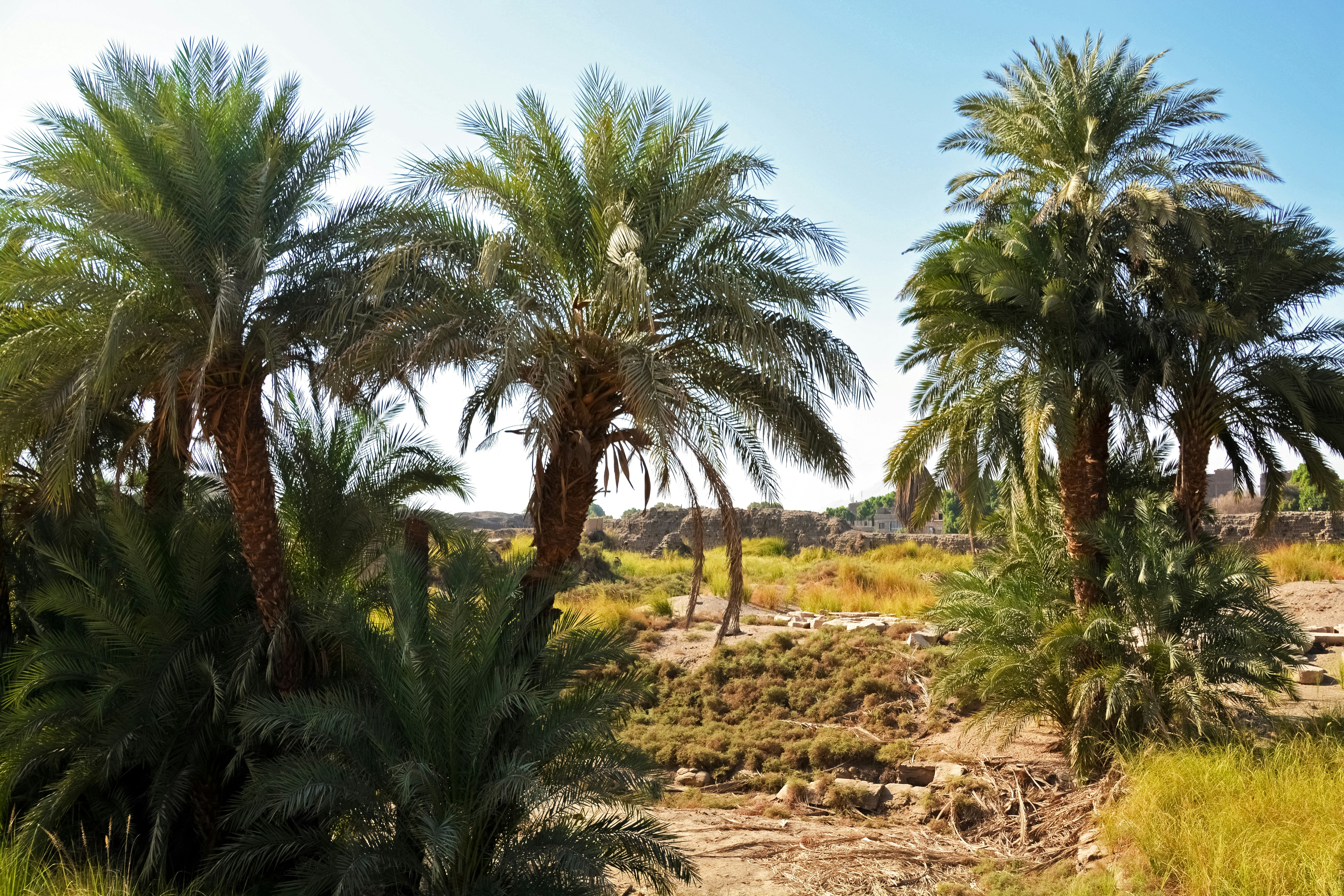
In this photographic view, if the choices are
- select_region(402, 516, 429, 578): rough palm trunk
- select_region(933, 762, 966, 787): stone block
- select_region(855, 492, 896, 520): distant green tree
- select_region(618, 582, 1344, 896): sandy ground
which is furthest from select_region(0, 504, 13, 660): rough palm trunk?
select_region(855, 492, 896, 520): distant green tree

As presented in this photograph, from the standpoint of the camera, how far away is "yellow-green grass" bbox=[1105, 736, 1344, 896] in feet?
23.2

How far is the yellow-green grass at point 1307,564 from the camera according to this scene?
2080 cm

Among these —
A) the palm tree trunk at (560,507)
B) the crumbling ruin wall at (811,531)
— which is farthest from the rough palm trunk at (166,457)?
the crumbling ruin wall at (811,531)

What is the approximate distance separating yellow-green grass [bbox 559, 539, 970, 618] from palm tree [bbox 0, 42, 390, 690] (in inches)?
→ 429

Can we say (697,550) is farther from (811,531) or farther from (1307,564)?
(811,531)

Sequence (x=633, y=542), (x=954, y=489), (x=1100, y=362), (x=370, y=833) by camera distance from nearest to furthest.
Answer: (x=370, y=833)
(x=1100, y=362)
(x=954, y=489)
(x=633, y=542)

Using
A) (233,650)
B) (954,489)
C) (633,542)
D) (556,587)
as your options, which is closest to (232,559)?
(233,650)

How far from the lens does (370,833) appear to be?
779 cm

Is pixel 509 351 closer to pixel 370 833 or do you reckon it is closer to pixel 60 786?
pixel 370 833

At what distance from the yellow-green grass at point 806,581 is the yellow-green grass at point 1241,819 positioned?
340 inches

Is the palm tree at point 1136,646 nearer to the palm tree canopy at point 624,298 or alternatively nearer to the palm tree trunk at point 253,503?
the palm tree canopy at point 624,298

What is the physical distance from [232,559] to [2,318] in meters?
3.28

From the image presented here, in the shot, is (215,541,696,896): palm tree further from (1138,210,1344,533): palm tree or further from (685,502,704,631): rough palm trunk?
(1138,210,1344,533): palm tree

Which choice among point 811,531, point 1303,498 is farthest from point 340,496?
point 1303,498
